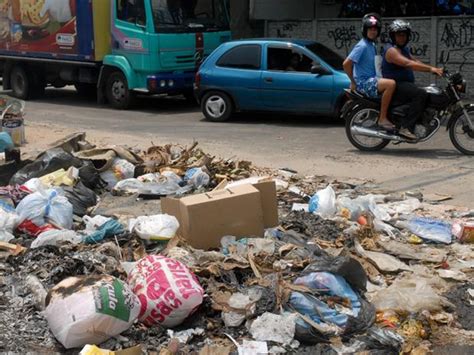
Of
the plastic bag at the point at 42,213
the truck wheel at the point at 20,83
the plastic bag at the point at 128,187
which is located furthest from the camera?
the truck wheel at the point at 20,83

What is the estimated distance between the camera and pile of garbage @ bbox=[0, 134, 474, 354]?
15.1 feet

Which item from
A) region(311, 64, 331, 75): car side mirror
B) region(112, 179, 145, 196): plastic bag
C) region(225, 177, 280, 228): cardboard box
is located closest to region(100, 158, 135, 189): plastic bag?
region(112, 179, 145, 196): plastic bag

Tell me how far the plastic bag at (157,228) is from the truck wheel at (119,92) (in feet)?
35.1

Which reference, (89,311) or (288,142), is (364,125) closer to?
(288,142)

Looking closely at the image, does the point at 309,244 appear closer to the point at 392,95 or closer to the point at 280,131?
the point at 392,95

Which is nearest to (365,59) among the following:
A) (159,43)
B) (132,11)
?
(159,43)

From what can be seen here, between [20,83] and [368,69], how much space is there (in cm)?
1120

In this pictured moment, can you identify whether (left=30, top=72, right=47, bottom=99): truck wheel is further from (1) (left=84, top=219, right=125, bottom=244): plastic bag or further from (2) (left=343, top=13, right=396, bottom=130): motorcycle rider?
(1) (left=84, top=219, right=125, bottom=244): plastic bag

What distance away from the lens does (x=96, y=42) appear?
16734 millimetres

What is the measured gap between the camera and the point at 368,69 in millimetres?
10688

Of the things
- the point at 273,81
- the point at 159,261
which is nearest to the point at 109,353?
the point at 159,261

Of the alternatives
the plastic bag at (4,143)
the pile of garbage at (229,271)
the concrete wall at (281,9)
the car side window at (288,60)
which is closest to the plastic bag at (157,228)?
the pile of garbage at (229,271)

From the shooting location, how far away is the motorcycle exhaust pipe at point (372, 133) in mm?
10602

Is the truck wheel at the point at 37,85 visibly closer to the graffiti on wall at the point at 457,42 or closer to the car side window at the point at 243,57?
the car side window at the point at 243,57
